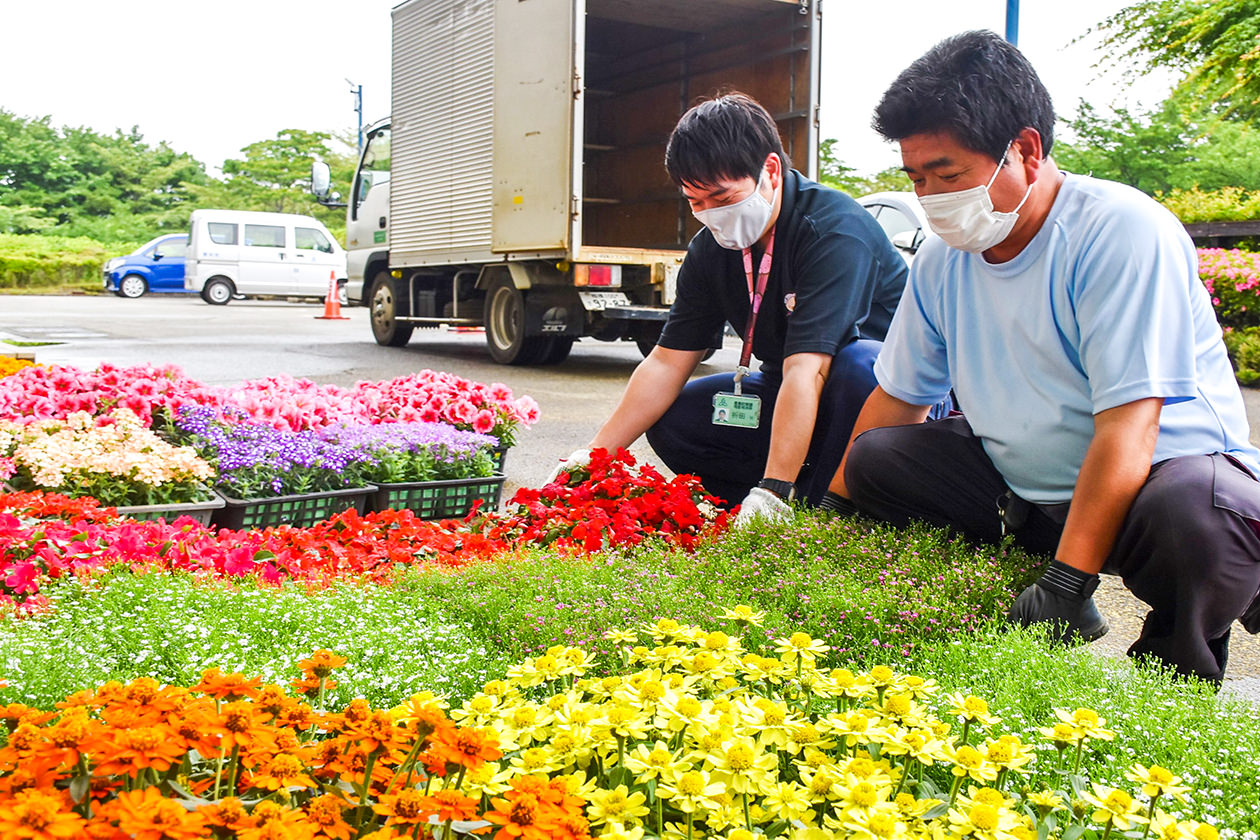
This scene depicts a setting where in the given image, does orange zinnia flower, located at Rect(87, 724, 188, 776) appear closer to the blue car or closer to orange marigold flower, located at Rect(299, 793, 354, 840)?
orange marigold flower, located at Rect(299, 793, 354, 840)

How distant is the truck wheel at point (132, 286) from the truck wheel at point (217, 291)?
3.71 meters

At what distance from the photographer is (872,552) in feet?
9.17

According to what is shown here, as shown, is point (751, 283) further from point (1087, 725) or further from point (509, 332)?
point (509, 332)

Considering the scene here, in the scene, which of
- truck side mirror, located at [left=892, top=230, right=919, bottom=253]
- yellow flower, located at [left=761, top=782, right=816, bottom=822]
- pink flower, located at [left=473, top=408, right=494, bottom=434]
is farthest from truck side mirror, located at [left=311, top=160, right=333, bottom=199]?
yellow flower, located at [left=761, top=782, right=816, bottom=822]

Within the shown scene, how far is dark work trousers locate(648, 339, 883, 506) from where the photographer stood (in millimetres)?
3891

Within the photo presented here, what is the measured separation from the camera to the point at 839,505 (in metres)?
3.40

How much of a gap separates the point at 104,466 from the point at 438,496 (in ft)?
4.25

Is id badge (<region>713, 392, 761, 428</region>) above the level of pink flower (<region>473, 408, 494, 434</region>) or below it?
above

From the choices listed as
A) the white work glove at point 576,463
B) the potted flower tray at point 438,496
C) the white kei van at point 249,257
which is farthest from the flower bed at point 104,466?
the white kei van at point 249,257

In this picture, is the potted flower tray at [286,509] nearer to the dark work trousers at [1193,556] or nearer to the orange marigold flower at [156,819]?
the dark work trousers at [1193,556]

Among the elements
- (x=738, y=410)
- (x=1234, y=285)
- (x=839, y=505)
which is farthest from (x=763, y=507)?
(x=1234, y=285)

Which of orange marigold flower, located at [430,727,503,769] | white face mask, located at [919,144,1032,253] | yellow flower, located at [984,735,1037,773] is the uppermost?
white face mask, located at [919,144,1032,253]

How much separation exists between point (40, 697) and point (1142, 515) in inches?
86.1

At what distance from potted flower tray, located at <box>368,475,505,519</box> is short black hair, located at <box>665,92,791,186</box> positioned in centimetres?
165
